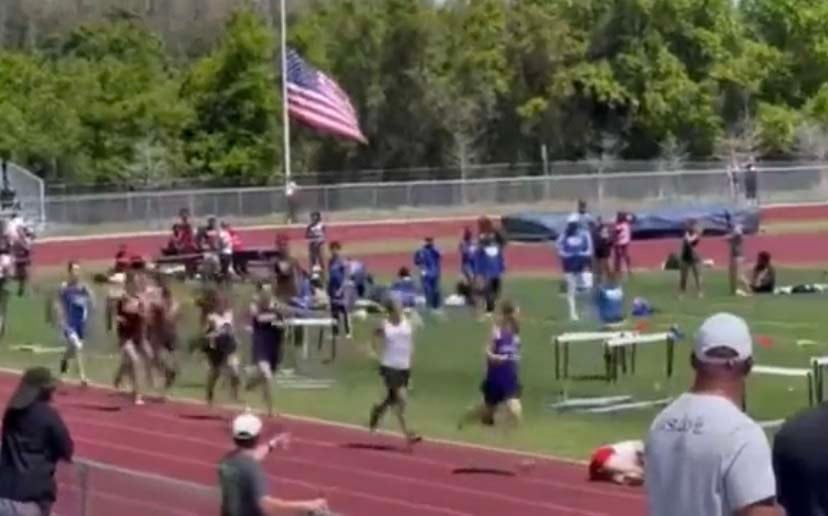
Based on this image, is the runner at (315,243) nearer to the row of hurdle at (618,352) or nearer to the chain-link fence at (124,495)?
the row of hurdle at (618,352)

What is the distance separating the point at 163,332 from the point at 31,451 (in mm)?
16999

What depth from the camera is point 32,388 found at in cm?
1266

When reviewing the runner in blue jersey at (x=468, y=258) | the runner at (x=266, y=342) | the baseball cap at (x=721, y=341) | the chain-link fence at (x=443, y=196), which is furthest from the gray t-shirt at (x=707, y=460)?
the chain-link fence at (x=443, y=196)

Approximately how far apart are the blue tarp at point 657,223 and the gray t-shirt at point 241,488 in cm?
4688

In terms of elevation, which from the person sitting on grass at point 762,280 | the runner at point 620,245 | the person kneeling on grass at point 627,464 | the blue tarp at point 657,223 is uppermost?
the blue tarp at point 657,223

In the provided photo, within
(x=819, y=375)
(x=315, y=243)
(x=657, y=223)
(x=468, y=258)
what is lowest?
(x=819, y=375)

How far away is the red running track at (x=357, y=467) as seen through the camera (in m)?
19.7

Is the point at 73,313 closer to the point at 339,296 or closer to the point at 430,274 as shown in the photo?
the point at 339,296

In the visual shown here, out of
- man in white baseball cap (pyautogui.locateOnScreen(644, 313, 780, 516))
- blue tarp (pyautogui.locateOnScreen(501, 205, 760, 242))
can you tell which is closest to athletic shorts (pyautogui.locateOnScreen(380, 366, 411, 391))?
man in white baseball cap (pyautogui.locateOnScreen(644, 313, 780, 516))

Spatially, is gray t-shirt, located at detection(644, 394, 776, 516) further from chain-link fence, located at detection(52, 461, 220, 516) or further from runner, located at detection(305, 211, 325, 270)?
runner, located at detection(305, 211, 325, 270)

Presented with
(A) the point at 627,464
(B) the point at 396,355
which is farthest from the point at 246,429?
(B) the point at 396,355

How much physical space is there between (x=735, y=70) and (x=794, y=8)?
18.2 feet

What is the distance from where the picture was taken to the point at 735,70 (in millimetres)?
84188

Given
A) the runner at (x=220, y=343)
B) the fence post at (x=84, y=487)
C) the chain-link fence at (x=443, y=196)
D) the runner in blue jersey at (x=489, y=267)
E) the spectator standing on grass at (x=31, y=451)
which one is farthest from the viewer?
the chain-link fence at (x=443, y=196)
